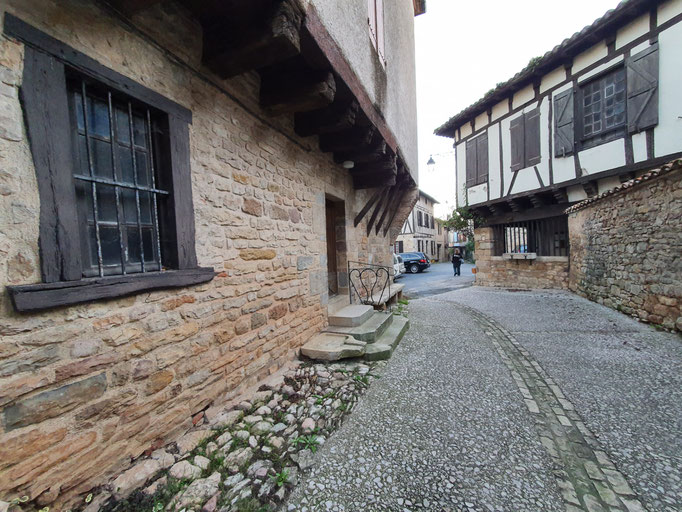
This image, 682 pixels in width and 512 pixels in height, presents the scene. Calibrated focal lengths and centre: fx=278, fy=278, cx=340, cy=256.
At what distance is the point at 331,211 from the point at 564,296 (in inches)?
262

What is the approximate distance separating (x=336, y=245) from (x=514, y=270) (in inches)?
290

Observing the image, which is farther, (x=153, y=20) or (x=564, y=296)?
(x=564, y=296)

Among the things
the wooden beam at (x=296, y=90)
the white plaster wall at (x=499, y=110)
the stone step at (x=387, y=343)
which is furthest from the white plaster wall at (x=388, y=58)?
the white plaster wall at (x=499, y=110)

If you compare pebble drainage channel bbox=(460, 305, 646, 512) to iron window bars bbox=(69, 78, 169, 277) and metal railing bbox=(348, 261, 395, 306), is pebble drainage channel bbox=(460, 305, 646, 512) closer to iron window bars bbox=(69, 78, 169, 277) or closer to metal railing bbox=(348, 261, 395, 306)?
metal railing bbox=(348, 261, 395, 306)

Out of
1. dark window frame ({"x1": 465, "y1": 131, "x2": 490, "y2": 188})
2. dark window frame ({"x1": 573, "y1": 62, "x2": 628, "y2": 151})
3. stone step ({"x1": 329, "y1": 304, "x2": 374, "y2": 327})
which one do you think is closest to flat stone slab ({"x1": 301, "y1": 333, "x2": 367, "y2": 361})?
stone step ({"x1": 329, "y1": 304, "x2": 374, "y2": 327})

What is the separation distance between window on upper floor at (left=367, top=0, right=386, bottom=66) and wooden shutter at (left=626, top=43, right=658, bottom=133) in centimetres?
574

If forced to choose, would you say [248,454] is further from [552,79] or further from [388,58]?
[552,79]

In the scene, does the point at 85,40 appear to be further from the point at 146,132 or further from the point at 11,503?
the point at 11,503

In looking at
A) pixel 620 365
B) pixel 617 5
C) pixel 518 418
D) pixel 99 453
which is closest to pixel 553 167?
pixel 617 5

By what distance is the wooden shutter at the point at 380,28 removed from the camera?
14.3 feet

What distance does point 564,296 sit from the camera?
729 cm

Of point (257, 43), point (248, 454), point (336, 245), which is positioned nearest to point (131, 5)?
point (257, 43)

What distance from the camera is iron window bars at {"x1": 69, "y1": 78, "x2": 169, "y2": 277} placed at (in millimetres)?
1662

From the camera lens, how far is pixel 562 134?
7.39 metres
